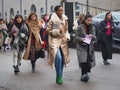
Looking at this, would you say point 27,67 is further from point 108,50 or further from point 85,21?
point 85,21

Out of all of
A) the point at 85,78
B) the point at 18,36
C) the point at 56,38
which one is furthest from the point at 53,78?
the point at 18,36

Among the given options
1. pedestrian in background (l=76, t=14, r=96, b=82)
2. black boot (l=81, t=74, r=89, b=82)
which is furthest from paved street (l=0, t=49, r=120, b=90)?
pedestrian in background (l=76, t=14, r=96, b=82)

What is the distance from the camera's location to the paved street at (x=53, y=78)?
442 inches

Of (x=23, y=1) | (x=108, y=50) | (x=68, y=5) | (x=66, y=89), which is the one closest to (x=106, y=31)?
(x=108, y=50)

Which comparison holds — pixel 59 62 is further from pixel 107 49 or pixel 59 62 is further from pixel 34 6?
pixel 34 6

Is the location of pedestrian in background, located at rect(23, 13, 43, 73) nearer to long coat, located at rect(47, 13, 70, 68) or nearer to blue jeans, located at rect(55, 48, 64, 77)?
long coat, located at rect(47, 13, 70, 68)

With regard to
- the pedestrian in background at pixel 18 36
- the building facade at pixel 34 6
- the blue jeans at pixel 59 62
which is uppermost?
the building facade at pixel 34 6

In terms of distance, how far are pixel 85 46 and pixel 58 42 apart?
66cm

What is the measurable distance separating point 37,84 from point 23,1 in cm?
3526

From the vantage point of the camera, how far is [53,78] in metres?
12.6

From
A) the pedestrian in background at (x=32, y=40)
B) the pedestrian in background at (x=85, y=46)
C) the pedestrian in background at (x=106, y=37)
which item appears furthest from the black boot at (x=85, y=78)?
the pedestrian in background at (x=106, y=37)

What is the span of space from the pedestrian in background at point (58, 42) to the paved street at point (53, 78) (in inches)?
18.4

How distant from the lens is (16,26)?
44.5 ft

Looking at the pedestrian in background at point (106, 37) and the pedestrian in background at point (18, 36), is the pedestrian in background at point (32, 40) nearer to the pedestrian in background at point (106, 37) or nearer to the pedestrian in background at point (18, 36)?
the pedestrian in background at point (18, 36)
